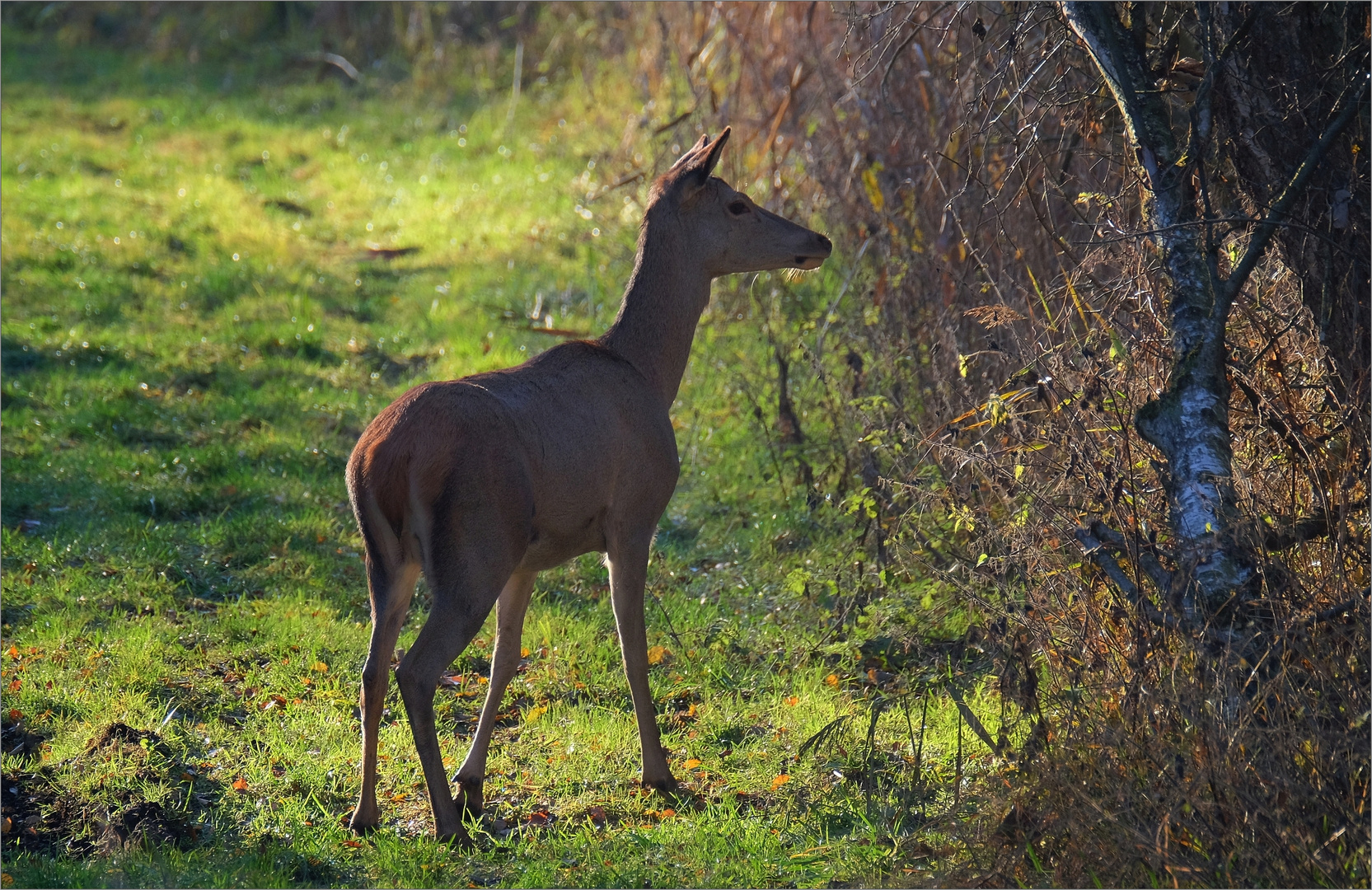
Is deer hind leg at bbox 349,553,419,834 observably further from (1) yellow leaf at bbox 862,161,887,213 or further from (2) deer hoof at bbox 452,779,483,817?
(1) yellow leaf at bbox 862,161,887,213

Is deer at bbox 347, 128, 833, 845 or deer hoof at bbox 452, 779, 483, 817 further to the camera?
deer hoof at bbox 452, 779, 483, 817

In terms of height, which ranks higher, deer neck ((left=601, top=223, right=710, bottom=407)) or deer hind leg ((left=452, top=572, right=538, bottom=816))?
deer neck ((left=601, top=223, right=710, bottom=407))

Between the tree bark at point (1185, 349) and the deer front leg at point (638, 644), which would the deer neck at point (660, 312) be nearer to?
the deer front leg at point (638, 644)

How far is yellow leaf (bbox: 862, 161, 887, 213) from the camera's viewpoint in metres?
8.58

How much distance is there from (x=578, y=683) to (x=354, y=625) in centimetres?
129

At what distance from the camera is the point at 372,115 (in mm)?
17188

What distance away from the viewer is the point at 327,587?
7.16 metres

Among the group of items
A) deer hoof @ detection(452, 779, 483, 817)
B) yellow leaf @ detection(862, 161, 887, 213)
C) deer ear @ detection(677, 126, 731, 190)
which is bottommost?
deer hoof @ detection(452, 779, 483, 817)

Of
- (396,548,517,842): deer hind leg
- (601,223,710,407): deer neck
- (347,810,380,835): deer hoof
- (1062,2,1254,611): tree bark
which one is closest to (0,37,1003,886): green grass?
(347,810,380,835): deer hoof

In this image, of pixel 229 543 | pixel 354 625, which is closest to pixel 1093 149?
pixel 354 625

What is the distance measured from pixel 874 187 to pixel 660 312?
125 inches

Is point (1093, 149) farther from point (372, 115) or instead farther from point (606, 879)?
point (372, 115)

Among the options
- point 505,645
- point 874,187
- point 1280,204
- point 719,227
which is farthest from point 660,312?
point 874,187

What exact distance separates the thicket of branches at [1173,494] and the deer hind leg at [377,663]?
203 centimetres
